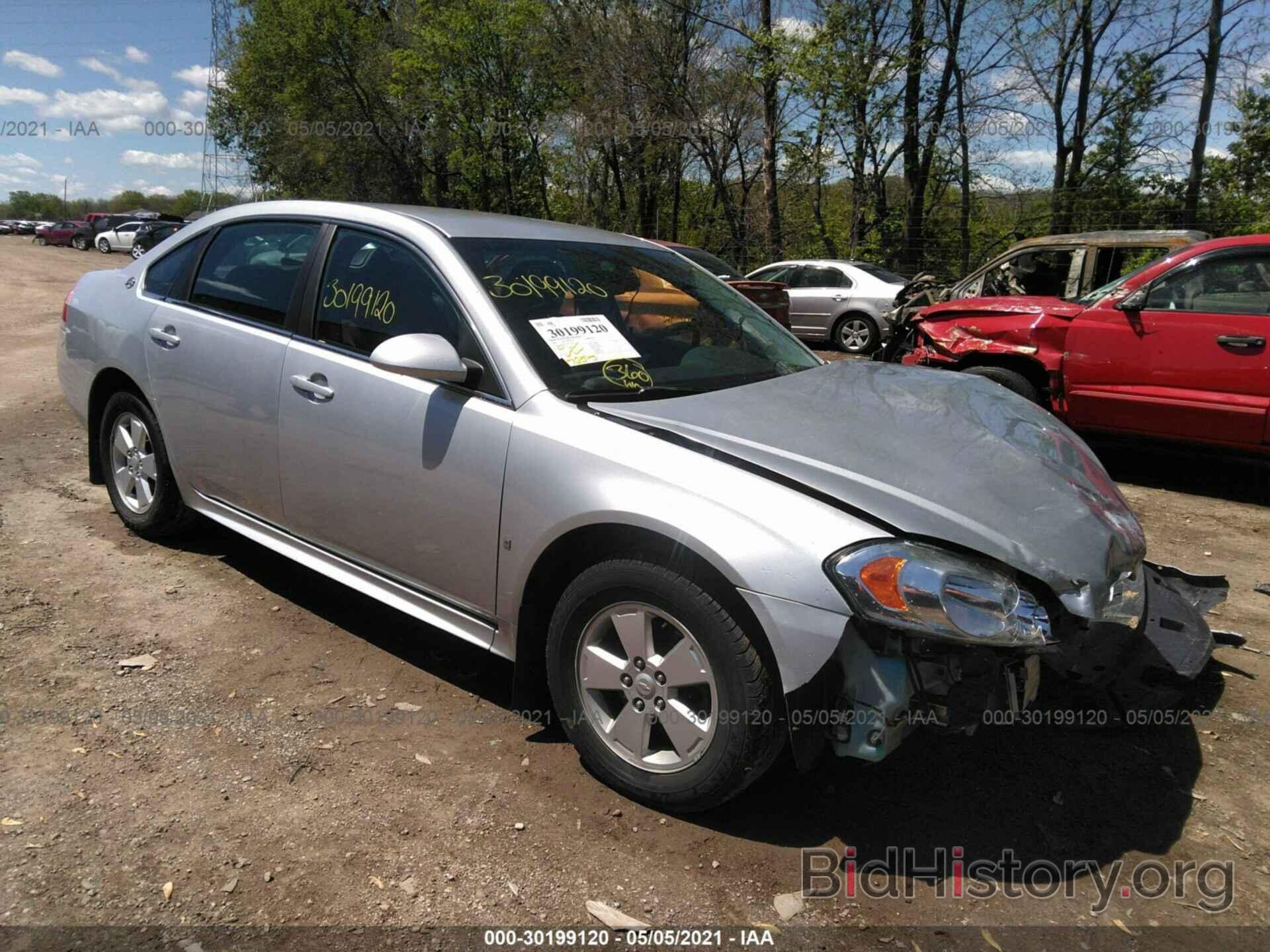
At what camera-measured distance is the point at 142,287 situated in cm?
450

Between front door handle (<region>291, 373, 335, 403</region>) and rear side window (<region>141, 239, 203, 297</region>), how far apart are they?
1.28 m

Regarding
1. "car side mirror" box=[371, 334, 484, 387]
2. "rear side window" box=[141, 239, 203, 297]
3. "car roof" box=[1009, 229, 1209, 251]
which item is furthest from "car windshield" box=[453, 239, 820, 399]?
"car roof" box=[1009, 229, 1209, 251]

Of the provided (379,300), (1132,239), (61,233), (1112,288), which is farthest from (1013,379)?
(61,233)

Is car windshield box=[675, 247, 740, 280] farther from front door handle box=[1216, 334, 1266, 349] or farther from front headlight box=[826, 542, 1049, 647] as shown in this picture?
front headlight box=[826, 542, 1049, 647]

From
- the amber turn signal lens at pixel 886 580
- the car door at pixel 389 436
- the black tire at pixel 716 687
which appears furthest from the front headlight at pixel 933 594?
the car door at pixel 389 436

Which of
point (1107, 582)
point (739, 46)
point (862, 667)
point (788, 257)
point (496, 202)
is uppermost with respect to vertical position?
point (739, 46)

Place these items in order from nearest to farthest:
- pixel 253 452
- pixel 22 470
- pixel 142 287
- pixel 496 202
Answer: pixel 253 452 < pixel 142 287 < pixel 22 470 < pixel 496 202

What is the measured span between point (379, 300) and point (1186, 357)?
Answer: 17.5ft

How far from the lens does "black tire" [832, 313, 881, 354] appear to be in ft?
47.3

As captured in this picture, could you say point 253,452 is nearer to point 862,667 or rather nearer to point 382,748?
point 382,748

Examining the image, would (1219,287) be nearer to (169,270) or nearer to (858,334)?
(169,270)

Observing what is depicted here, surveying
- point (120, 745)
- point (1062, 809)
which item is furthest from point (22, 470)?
point (1062, 809)

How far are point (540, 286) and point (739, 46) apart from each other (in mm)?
20992

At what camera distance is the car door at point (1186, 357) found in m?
5.90
